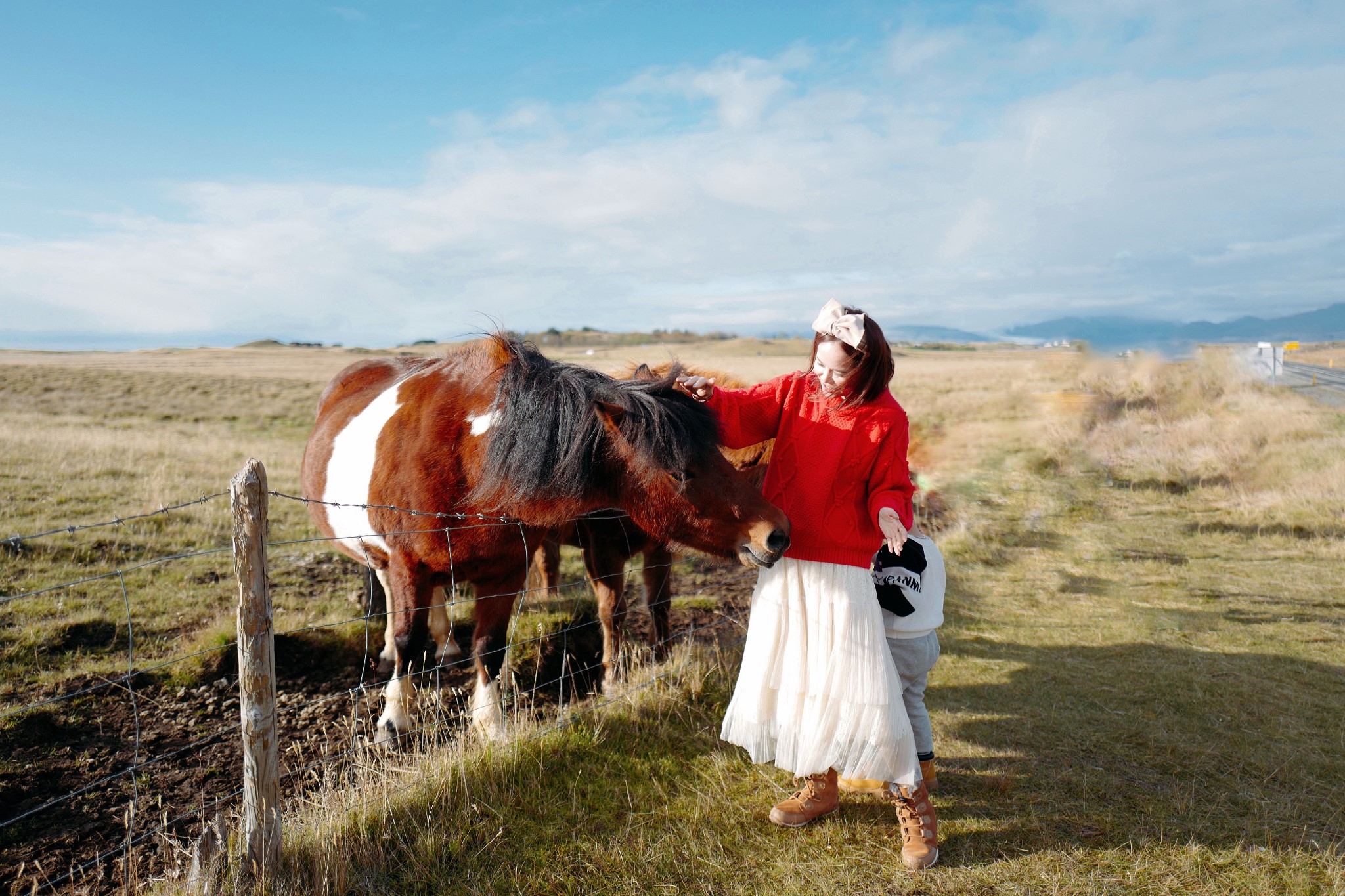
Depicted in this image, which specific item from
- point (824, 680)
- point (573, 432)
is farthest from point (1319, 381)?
point (573, 432)

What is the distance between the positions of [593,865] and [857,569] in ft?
5.34

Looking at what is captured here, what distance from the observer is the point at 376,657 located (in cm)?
517

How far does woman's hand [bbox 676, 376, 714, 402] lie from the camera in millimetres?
3344

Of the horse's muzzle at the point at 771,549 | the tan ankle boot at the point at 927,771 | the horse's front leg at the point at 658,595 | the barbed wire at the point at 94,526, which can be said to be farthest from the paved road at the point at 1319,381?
the barbed wire at the point at 94,526

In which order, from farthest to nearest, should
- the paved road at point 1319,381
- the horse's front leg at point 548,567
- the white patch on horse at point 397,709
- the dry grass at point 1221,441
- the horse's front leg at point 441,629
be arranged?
the paved road at point 1319,381 < the dry grass at point 1221,441 < the horse's front leg at point 548,567 < the horse's front leg at point 441,629 < the white patch on horse at point 397,709

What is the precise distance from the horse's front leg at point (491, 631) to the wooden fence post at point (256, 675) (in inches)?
57.5

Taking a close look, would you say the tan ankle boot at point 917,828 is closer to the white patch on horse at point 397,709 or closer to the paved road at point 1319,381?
the white patch on horse at point 397,709

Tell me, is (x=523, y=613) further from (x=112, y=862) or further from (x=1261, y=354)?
(x=1261, y=354)

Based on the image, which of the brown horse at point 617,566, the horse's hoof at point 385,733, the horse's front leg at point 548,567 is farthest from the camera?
the horse's front leg at point 548,567

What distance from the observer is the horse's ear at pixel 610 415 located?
3256 millimetres

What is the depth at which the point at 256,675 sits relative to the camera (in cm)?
Result: 238

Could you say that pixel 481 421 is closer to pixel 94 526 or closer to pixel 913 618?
pixel 94 526

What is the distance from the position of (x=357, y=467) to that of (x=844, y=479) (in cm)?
300

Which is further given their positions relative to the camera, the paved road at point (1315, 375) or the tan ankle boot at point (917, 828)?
the paved road at point (1315, 375)
